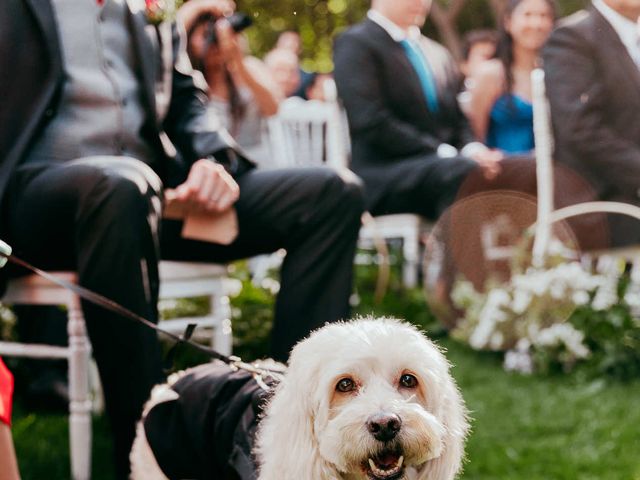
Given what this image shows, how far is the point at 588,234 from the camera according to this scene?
5.25 m

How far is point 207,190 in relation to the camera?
3182 millimetres

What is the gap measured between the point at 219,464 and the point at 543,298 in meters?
3.09

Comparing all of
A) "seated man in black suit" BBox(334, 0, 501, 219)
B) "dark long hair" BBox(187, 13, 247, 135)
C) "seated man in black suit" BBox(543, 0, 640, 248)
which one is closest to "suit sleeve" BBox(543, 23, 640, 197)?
"seated man in black suit" BBox(543, 0, 640, 248)

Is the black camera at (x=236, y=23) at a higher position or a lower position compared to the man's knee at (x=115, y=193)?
higher

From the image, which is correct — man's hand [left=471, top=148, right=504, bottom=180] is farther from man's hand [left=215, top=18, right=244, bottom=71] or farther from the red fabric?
the red fabric

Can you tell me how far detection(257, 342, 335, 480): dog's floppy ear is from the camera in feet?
6.61

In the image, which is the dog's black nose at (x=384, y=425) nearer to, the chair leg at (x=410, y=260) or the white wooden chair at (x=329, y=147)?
the white wooden chair at (x=329, y=147)

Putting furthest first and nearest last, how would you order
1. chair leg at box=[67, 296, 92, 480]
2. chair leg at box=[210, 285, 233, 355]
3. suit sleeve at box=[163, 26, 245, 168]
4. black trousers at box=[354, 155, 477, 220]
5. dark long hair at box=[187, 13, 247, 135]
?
black trousers at box=[354, 155, 477, 220] < dark long hair at box=[187, 13, 247, 135] < chair leg at box=[210, 285, 233, 355] < suit sleeve at box=[163, 26, 245, 168] < chair leg at box=[67, 296, 92, 480]

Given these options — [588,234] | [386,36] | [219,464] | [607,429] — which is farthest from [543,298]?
[219,464]

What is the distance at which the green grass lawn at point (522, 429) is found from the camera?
3344 mm

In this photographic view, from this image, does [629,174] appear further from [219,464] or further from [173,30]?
[219,464]

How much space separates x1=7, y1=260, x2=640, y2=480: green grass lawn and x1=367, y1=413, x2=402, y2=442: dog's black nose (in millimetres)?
1371

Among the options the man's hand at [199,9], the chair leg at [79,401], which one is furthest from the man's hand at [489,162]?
the chair leg at [79,401]

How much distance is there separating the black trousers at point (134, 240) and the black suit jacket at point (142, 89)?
156 millimetres
